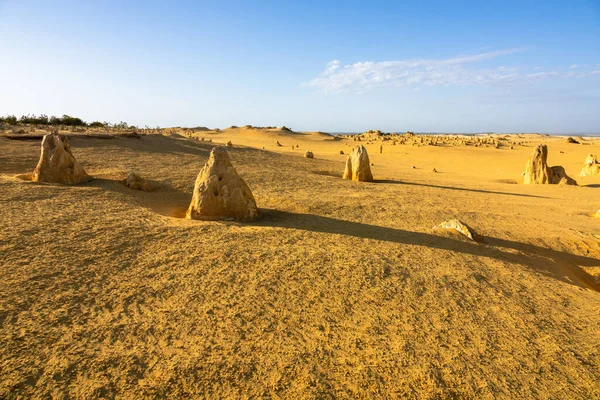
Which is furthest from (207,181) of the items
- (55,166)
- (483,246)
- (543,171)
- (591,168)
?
(591,168)

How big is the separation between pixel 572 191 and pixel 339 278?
12433mm

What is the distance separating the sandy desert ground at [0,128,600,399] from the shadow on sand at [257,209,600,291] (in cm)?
4

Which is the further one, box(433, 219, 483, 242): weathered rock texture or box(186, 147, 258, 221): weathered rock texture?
box(186, 147, 258, 221): weathered rock texture

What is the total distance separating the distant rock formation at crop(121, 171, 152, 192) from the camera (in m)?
8.09

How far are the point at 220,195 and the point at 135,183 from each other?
9.96 feet

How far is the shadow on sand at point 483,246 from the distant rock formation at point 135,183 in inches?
137

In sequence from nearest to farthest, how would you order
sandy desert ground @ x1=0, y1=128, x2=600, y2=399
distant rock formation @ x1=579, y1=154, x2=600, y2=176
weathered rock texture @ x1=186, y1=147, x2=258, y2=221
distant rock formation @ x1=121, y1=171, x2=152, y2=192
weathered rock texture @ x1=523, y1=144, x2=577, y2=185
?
sandy desert ground @ x1=0, y1=128, x2=600, y2=399 → weathered rock texture @ x1=186, y1=147, x2=258, y2=221 → distant rock formation @ x1=121, y1=171, x2=152, y2=192 → weathered rock texture @ x1=523, y1=144, x2=577, y2=185 → distant rock formation @ x1=579, y1=154, x2=600, y2=176

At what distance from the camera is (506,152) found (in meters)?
28.8

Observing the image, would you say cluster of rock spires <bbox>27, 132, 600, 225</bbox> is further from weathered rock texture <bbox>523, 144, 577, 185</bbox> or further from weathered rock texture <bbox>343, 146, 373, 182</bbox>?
weathered rock texture <bbox>523, 144, 577, 185</bbox>

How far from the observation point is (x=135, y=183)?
26.7 feet

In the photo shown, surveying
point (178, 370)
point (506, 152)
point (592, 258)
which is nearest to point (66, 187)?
point (178, 370)

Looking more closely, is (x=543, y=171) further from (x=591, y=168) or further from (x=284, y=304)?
(x=284, y=304)

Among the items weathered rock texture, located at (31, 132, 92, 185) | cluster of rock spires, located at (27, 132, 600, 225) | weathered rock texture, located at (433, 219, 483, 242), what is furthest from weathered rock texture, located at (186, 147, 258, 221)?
weathered rock texture, located at (433, 219, 483, 242)

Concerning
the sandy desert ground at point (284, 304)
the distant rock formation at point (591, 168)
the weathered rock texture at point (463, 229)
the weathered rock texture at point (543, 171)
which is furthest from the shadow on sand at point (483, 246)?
the distant rock formation at point (591, 168)
